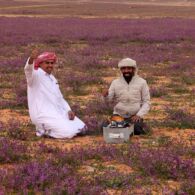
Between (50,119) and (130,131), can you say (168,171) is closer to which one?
(130,131)

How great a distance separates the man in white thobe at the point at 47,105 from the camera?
9.02 metres

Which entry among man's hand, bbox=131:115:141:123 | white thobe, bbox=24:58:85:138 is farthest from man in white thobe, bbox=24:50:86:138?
man's hand, bbox=131:115:141:123

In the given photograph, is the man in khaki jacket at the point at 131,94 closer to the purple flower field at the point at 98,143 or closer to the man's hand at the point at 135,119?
the man's hand at the point at 135,119

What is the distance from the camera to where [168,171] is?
677cm

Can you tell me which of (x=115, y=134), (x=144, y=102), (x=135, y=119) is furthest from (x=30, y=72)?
(x=144, y=102)

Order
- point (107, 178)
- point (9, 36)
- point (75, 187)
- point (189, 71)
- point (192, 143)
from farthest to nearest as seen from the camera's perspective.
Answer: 1. point (9, 36)
2. point (189, 71)
3. point (192, 143)
4. point (107, 178)
5. point (75, 187)

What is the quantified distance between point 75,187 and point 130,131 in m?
2.87

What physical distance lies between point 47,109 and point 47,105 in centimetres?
8

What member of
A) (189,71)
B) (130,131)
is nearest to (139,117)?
(130,131)

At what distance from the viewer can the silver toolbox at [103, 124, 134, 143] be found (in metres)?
8.52

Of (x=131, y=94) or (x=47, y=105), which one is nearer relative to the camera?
(x=131, y=94)

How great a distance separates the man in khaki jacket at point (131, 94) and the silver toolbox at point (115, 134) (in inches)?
16.7

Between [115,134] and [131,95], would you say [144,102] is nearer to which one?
[131,95]

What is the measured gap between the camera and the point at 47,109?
30.4ft
